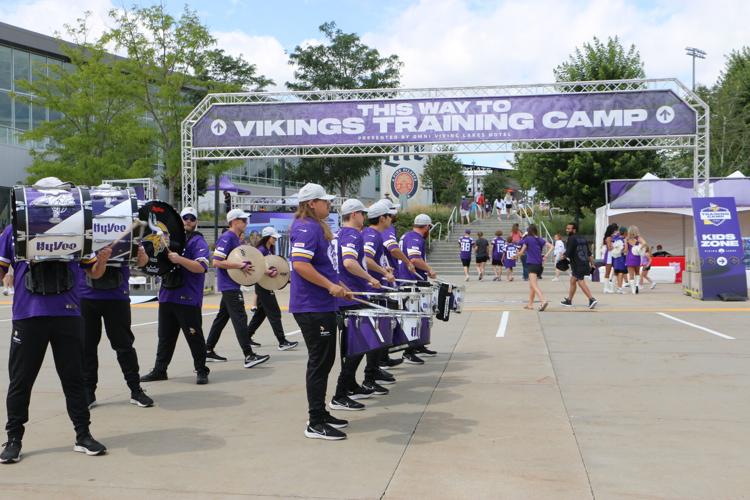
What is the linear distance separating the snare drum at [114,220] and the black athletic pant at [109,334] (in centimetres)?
84

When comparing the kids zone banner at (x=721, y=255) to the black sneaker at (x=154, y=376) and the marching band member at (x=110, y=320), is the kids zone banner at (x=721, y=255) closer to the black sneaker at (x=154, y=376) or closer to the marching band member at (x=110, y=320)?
the black sneaker at (x=154, y=376)

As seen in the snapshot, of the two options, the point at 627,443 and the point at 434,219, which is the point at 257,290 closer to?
the point at 627,443

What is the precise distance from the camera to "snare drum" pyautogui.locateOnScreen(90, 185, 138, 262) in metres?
6.00

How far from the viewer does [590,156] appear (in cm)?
3678

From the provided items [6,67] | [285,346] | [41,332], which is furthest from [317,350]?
[6,67]

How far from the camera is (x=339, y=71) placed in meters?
52.2

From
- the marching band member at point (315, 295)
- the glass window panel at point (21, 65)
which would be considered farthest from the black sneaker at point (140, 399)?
the glass window panel at point (21, 65)

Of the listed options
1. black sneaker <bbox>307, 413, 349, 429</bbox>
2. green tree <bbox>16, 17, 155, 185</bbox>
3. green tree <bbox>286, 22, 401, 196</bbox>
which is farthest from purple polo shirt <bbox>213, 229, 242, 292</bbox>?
green tree <bbox>286, 22, 401, 196</bbox>

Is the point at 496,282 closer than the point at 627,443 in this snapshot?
No

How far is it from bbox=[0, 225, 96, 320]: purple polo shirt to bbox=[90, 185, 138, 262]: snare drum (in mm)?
549

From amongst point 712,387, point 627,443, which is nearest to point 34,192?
point 627,443

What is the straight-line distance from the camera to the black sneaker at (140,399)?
275 inches

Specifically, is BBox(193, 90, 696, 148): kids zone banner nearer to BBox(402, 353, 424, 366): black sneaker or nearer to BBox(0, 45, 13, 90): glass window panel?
BBox(402, 353, 424, 366): black sneaker

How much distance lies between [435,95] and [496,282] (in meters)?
7.83
